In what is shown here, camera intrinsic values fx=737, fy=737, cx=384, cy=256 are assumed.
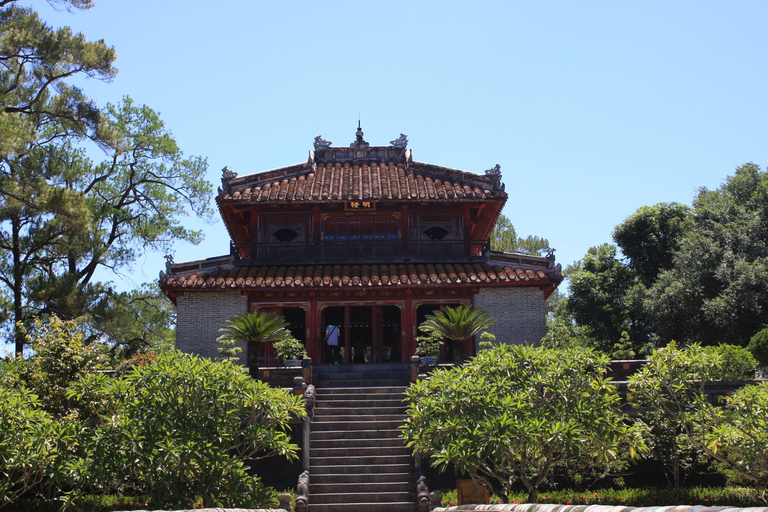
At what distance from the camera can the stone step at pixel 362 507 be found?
13.2 m

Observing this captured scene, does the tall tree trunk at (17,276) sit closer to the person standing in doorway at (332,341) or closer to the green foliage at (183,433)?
the person standing in doorway at (332,341)

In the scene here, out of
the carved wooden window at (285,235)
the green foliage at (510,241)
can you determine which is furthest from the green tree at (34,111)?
the green foliage at (510,241)

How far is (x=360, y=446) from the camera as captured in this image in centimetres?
1489

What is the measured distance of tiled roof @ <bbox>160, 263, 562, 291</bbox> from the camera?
19688 mm

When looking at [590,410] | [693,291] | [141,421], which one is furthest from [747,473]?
[693,291]

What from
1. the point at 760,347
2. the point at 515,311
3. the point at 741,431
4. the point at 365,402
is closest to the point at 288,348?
the point at 365,402

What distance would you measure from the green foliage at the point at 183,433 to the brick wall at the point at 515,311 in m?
9.20

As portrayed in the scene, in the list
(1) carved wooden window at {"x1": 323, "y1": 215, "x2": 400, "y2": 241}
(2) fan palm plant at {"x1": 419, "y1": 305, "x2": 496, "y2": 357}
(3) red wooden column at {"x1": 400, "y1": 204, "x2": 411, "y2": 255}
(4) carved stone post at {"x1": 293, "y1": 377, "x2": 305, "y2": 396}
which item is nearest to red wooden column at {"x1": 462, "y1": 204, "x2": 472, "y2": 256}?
(3) red wooden column at {"x1": 400, "y1": 204, "x2": 411, "y2": 255}

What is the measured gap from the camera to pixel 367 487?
13820mm

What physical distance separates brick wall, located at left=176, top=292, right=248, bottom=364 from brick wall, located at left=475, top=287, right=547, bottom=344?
6720 mm

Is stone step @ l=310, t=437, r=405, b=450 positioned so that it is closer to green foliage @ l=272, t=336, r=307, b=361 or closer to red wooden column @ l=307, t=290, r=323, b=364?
green foliage @ l=272, t=336, r=307, b=361

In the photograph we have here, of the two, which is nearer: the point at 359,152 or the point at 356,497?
the point at 356,497

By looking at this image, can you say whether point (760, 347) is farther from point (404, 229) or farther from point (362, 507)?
point (362, 507)

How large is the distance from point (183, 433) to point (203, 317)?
9528 mm
